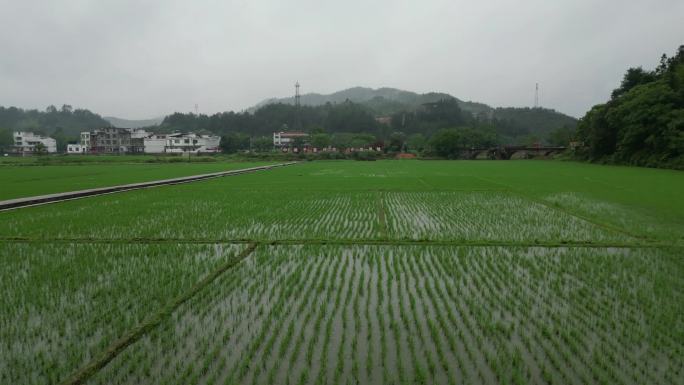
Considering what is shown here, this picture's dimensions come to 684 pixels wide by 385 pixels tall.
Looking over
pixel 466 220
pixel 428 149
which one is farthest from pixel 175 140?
pixel 466 220

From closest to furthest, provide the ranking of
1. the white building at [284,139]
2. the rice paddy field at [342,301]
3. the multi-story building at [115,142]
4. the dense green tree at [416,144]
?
the rice paddy field at [342,301]
the dense green tree at [416,144]
the multi-story building at [115,142]
the white building at [284,139]

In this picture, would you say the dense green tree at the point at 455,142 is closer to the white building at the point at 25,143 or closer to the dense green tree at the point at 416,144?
the dense green tree at the point at 416,144

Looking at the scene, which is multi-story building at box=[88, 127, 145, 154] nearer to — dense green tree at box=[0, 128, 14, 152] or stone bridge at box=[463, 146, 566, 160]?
dense green tree at box=[0, 128, 14, 152]

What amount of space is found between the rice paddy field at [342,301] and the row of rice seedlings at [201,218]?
0.11 m

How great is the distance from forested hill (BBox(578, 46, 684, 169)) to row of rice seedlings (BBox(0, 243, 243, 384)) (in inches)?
1487

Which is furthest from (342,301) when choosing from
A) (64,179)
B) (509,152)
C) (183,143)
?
(183,143)

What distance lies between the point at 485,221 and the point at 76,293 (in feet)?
27.7

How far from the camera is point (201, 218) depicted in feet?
33.1

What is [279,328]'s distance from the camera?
3707 mm

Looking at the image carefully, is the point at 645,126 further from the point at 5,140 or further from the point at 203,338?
the point at 5,140

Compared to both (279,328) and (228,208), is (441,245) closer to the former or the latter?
(279,328)

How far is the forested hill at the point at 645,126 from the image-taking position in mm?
31797

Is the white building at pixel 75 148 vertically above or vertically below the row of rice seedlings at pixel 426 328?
above

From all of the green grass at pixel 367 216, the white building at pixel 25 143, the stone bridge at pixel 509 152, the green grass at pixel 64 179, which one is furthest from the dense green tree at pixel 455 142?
the white building at pixel 25 143
